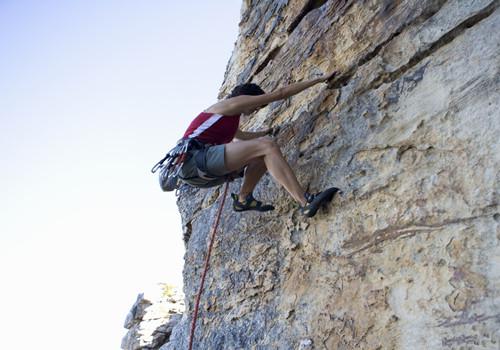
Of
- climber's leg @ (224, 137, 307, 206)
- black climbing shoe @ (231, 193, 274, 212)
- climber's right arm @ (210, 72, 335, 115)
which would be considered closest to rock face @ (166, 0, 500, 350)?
black climbing shoe @ (231, 193, 274, 212)

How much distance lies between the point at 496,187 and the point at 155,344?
31.8 feet

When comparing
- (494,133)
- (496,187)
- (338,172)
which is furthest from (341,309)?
(494,133)

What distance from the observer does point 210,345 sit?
15.1 feet

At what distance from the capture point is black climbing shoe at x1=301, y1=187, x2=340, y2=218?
359cm

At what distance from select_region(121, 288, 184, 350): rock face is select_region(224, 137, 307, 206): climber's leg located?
819 centimetres

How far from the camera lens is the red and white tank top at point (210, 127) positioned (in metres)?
4.03

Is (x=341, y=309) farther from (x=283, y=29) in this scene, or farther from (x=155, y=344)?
(x=155, y=344)

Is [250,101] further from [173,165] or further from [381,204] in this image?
[381,204]

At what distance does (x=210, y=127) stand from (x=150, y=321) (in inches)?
334

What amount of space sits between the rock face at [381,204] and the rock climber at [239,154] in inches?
12.0

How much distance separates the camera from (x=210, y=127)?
159 inches

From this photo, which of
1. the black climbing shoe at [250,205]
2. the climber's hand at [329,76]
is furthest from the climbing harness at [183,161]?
the climber's hand at [329,76]

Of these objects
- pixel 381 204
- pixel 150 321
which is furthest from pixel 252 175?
pixel 150 321

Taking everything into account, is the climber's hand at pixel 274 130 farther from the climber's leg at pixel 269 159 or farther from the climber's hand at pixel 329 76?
the climber's leg at pixel 269 159
